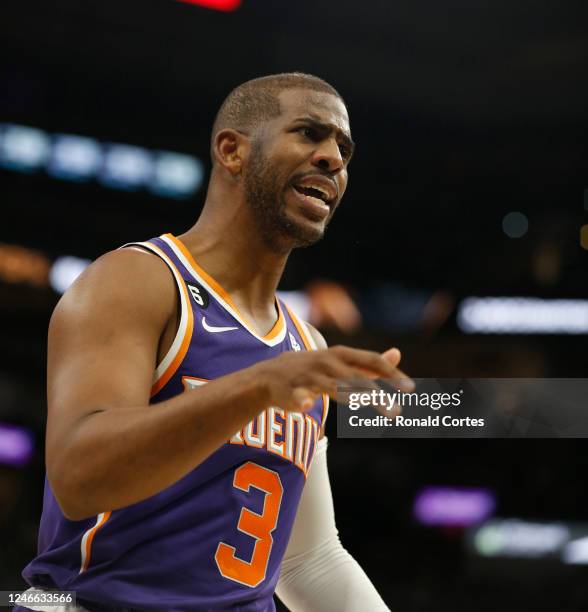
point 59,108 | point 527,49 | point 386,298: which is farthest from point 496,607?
point 59,108

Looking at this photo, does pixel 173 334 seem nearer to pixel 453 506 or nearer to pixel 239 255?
pixel 239 255

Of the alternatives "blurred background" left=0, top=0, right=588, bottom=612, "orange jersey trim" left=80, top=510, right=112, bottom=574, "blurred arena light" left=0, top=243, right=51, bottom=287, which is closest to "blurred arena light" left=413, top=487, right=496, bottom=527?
"blurred background" left=0, top=0, right=588, bottom=612

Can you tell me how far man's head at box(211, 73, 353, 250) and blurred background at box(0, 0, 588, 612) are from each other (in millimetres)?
7527

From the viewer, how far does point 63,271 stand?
10180 millimetres

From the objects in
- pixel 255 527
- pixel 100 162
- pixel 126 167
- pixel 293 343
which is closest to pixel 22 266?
pixel 100 162

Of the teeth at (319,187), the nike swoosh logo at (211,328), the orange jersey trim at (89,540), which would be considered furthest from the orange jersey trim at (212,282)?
the orange jersey trim at (89,540)

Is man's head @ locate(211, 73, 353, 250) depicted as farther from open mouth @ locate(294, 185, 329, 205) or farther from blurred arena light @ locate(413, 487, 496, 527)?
blurred arena light @ locate(413, 487, 496, 527)

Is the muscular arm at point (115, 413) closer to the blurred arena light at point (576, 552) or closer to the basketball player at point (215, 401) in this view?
the basketball player at point (215, 401)

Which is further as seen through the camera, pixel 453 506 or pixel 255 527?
pixel 453 506

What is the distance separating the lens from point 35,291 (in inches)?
396

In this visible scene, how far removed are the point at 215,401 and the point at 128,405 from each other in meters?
0.22

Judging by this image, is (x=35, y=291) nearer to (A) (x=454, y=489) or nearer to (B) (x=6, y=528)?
(B) (x=6, y=528)

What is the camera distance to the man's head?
7.50ft

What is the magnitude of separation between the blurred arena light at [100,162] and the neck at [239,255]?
8.60 meters
